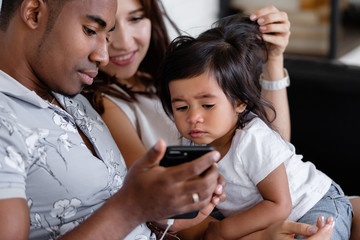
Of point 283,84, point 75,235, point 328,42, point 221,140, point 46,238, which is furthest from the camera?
point 328,42

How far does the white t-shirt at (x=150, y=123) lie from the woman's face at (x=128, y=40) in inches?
2.8

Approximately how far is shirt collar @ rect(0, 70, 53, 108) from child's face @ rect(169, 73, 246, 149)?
37 cm

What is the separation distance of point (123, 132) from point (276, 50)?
0.55 metres

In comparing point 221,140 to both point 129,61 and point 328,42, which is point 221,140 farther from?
point 328,42

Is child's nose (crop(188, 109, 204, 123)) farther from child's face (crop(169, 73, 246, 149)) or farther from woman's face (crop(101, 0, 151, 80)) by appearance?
woman's face (crop(101, 0, 151, 80))

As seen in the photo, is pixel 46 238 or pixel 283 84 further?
pixel 283 84

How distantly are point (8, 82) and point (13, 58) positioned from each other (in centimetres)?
7

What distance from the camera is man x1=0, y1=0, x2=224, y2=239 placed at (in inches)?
39.3

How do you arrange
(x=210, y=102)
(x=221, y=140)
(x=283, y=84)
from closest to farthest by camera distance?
(x=210, y=102) → (x=221, y=140) → (x=283, y=84)

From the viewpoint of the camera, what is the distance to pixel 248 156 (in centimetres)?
138

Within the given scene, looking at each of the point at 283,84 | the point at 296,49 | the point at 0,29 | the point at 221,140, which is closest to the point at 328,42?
the point at 296,49

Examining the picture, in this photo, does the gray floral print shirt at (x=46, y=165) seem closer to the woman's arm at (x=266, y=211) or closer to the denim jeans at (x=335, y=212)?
the woman's arm at (x=266, y=211)

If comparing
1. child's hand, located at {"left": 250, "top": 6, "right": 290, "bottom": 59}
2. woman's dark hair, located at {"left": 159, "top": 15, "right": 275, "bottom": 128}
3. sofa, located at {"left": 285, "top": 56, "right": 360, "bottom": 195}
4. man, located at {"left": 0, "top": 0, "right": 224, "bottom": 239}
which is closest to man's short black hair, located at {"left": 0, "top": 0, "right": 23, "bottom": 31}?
man, located at {"left": 0, "top": 0, "right": 224, "bottom": 239}

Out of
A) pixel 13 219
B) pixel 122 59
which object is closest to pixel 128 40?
pixel 122 59
